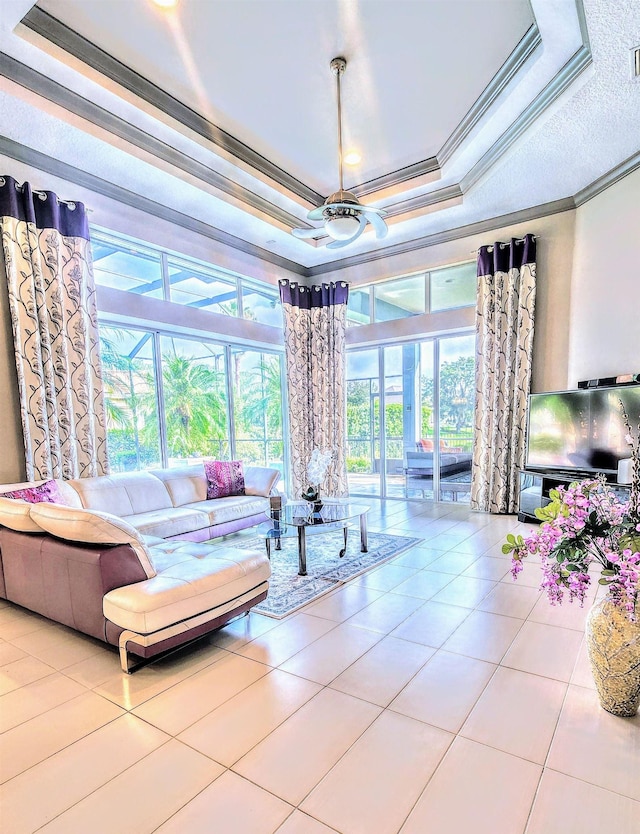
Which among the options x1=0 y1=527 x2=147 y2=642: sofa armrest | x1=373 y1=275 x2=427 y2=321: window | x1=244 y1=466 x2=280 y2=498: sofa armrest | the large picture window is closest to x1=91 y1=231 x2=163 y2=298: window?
the large picture window

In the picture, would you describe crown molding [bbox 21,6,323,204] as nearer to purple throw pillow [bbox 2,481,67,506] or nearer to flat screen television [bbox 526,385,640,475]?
purple throw pillow [bbox 2,481,67,506]

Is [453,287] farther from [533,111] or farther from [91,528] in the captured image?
[91,528]

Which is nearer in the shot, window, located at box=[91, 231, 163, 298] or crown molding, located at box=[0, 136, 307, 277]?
crown molding, located at box=[0, 136, 307, 277]

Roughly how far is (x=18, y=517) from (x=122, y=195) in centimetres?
344

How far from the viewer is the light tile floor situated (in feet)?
4.83

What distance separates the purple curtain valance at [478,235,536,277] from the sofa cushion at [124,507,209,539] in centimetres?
439

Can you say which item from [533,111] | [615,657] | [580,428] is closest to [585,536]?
[615,657]

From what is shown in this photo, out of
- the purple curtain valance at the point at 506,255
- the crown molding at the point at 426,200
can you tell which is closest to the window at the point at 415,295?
the purple curtain valance at the point at 506,255

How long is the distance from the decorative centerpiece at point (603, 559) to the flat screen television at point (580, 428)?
2.77 metres

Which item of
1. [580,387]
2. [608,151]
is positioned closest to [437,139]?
[608,151]

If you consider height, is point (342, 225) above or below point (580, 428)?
above

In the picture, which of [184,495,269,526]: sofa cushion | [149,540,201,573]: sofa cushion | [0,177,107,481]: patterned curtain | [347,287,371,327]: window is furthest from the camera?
[347,287,371,327]: window

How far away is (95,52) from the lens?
3.11 m

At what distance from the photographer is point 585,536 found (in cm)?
177
